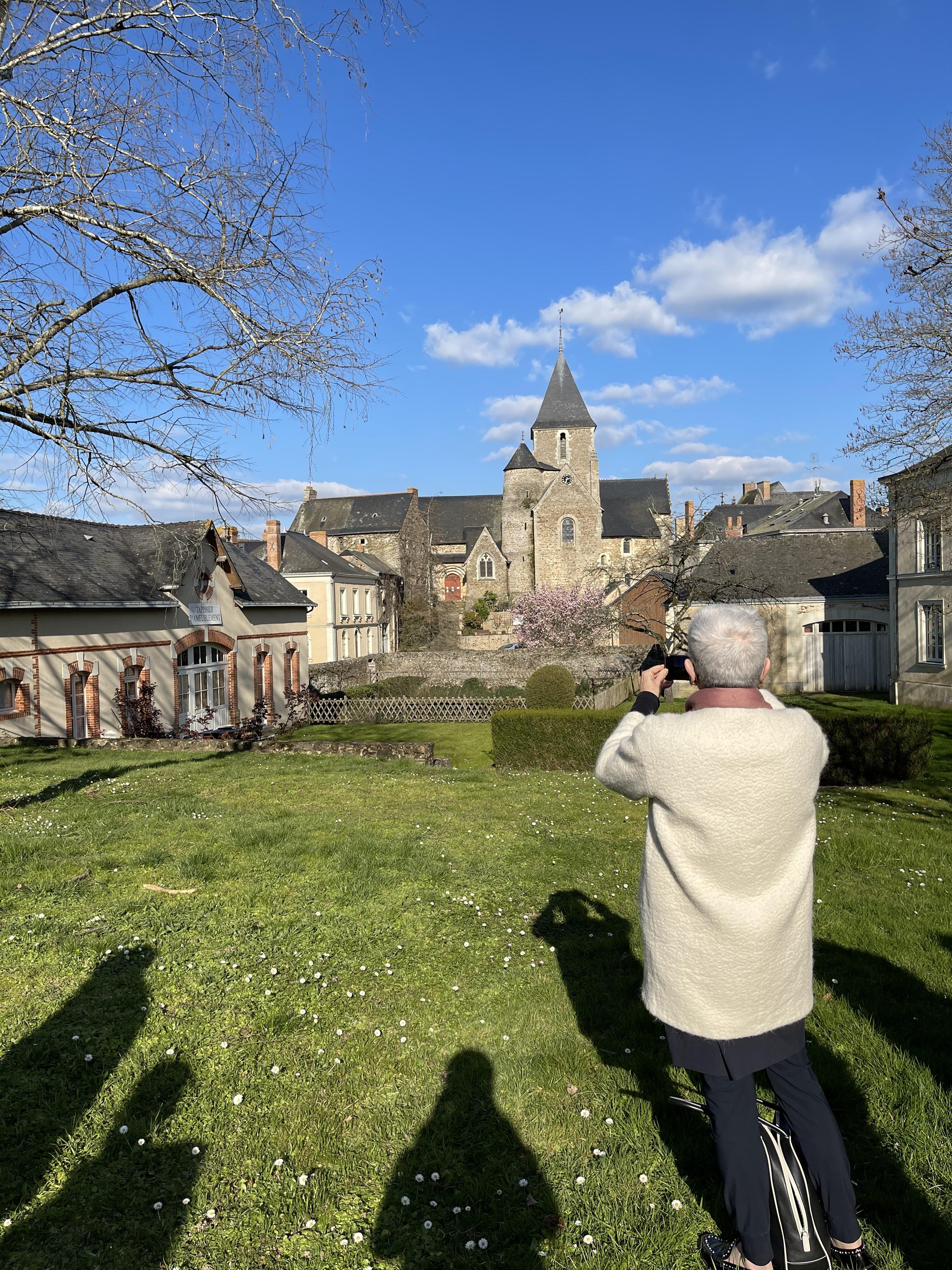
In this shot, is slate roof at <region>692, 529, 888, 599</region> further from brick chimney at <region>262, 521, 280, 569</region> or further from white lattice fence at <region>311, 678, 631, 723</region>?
brick chimney at <region>262, 521, 280, 569</region>

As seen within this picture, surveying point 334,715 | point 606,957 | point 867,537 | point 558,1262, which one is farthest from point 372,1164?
point 867,537

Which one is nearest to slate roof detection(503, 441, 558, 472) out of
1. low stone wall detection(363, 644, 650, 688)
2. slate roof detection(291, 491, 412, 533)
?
slate roof detection(291, 491, 412, 533)

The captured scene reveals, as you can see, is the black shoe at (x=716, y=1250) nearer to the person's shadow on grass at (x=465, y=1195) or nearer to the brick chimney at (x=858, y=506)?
the person's shadow on grass at (x=465, y=1195)

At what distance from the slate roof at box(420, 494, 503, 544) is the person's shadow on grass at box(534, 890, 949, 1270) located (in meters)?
63.4

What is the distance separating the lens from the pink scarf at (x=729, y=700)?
2441 mm

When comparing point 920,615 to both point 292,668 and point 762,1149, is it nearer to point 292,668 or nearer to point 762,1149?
point 292,668

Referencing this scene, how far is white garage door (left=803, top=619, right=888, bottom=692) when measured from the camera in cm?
3177

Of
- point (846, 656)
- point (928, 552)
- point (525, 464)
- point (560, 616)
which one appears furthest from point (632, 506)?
point (928, 552)

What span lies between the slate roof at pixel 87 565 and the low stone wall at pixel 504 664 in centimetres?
1390

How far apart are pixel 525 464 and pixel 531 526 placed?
525cm

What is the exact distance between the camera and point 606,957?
16.6 ft

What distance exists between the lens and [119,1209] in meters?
2.92

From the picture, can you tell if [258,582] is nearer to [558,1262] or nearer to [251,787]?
[251,787]

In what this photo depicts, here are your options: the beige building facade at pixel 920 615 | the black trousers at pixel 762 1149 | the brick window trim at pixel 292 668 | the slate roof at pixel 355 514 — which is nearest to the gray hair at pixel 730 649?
the black trousers at pixel 762 1149
